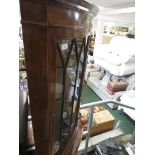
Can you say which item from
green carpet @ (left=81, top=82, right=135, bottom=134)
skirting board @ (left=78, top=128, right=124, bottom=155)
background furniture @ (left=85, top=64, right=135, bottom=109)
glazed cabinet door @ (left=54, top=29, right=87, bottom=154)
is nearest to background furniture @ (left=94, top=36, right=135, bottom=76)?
background furniture @ (left=85, top=64, right=135, bottom=109)

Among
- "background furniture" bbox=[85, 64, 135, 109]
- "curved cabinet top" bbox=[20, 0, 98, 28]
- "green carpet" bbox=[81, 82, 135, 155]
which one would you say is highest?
"curved cabinet top" bbox=[20, 0, 98, 28]

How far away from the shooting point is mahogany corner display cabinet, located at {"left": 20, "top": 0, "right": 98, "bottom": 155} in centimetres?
43

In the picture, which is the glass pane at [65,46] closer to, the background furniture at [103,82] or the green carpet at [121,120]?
the green carpet at [121,120]

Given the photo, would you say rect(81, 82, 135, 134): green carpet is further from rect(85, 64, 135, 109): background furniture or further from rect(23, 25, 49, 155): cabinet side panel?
rect(23, 25, 49, 155): cabinet side panel

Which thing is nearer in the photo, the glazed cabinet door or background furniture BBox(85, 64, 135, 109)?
the glazed cabinet door

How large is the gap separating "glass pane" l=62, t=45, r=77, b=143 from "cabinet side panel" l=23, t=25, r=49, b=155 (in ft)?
0.50

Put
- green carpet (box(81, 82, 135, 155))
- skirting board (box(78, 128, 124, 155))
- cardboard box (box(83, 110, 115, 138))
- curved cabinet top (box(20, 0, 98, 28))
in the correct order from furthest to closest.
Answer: green carpet (box(81, 82, 135, 155)) → cardboard box (box(83, 110, 115, 138)) → skirting board (box(78, 128, 124, 155)) → curved cabinet top (box(20, 0, 98, 28))

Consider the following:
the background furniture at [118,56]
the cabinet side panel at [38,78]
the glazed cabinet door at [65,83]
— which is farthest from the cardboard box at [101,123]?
the cabinet side panel at [38,78]

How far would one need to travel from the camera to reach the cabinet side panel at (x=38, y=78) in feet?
1.45

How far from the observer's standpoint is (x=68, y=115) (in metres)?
0.76

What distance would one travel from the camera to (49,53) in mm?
469

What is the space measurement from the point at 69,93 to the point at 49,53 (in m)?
0.29

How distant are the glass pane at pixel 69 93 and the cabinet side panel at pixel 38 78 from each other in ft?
0.50

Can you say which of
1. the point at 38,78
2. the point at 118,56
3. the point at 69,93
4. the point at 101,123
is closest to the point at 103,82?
the point at 118,56
